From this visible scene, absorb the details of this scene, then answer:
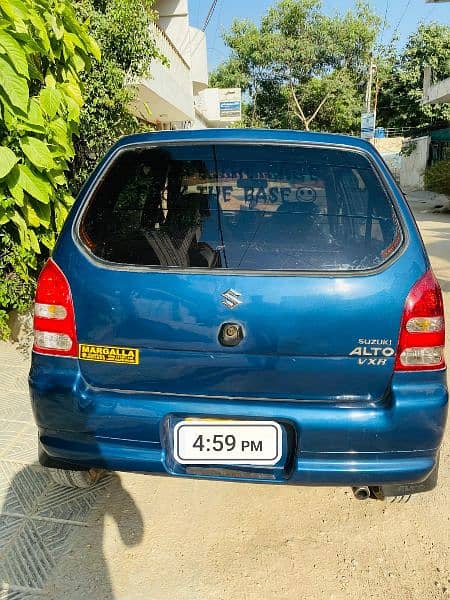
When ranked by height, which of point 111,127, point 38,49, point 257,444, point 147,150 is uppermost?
point 38,49

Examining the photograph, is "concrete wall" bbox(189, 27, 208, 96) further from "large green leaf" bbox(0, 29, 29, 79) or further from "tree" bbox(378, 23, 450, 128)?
"large green leaf" bbox(0, 29, 29, 79)

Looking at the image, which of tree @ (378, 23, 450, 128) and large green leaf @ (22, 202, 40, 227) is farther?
tree @ (378, 23, 450, 128)

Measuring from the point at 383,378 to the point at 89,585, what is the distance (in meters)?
1.34

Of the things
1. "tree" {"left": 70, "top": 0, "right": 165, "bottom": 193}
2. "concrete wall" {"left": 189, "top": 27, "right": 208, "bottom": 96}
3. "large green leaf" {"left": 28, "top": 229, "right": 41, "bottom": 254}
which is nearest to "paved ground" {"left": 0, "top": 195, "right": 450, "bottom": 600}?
"large green leaf" {"left": 28, "top": 229, "right": 41, "bottom": 254}

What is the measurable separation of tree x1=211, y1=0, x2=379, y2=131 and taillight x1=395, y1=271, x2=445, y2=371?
3428 centimetres

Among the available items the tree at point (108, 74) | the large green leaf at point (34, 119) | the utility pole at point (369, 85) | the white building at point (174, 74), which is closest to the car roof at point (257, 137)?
the large green leaf at point (34, 119)

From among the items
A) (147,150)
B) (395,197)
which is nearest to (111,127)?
(147,150)

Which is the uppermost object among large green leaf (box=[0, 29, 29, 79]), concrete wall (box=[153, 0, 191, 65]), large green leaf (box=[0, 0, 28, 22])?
concrete wall (box=[153, 0, 191, 65])

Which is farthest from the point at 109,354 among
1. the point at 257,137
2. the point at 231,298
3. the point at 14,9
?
the point at 14,9

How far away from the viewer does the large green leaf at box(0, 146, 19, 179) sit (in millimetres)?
2631

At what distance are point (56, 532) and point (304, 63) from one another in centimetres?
3544

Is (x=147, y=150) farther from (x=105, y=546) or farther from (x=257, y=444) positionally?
(x=105, y=546)

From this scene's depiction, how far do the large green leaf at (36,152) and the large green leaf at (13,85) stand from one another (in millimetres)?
220

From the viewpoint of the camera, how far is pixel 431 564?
1.98 meters
